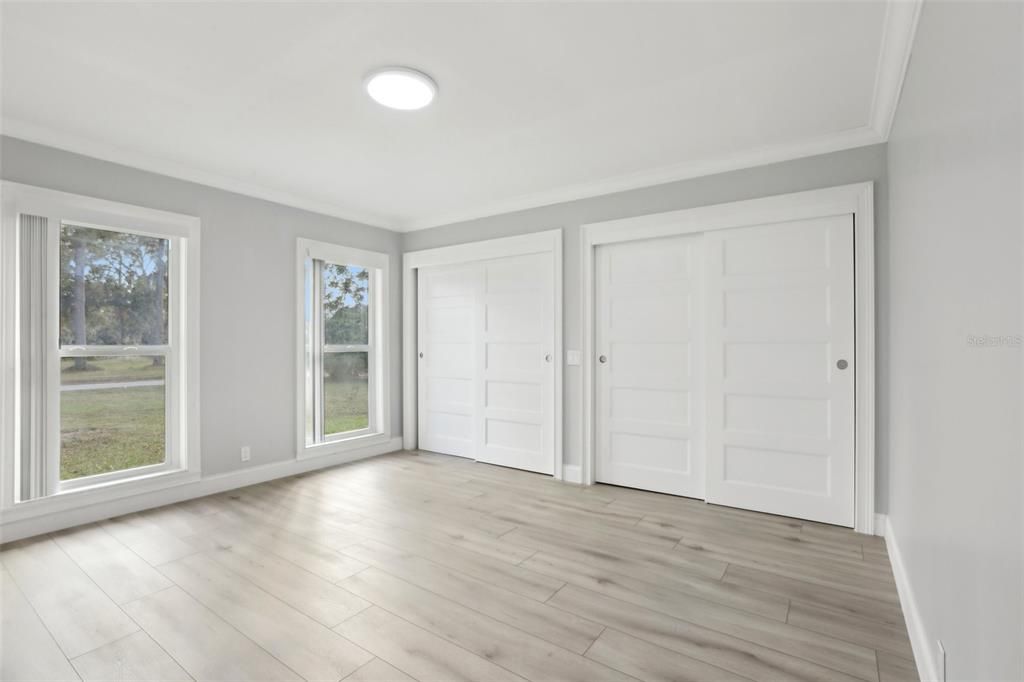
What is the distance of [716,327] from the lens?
11.6ft

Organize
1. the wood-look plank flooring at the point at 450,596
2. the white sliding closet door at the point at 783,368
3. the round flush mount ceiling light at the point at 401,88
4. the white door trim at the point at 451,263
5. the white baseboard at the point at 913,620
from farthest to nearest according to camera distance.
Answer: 1. the white door trim at the point at 451,263
2. the white sliding closet door at the point at 783,368
3. the round flush mount ceiling light at the point at 401,88
4. the wood-look plank flooring at the point at 450,596
5. the white baseboard at the point at 913,620

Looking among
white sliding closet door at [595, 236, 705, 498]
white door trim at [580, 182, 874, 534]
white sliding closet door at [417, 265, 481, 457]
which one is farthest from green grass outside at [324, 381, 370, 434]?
white door trim at [580, 182, 874, 534]

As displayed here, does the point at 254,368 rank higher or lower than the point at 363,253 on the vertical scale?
lower

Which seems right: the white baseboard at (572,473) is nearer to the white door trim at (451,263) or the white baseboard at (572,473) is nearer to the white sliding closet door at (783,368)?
the white door trim at (451,263)

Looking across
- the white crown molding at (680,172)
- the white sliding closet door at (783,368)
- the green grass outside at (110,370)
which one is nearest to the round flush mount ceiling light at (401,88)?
the white crown molding at (680,172)

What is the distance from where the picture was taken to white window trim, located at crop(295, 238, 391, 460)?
4.42 meters

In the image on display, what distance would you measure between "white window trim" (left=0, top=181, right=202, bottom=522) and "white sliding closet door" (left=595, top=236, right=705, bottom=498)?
3.15 meters

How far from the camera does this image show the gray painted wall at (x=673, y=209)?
3.00 metres

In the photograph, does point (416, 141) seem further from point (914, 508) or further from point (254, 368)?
point (914, 508)

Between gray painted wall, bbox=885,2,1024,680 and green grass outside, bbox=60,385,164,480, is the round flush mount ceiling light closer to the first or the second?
gray painted wall, bbox=885,2,1024,680

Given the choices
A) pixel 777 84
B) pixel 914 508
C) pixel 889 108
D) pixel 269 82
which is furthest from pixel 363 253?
pixel 914 508

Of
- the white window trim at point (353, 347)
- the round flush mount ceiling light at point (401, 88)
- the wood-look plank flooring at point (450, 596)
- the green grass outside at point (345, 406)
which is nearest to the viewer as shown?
the wood-look plank flooring at point (450, 596)

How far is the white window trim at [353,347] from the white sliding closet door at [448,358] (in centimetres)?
38

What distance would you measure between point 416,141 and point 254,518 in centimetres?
272
